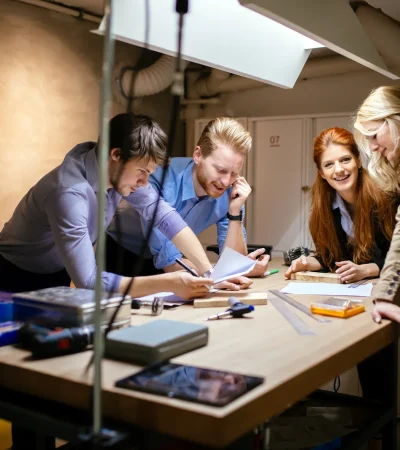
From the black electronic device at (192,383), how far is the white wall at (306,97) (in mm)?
4161

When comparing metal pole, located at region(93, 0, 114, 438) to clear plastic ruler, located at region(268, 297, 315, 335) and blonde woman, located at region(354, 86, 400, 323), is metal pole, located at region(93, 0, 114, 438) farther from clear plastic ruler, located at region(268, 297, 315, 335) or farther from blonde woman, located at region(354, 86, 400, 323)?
blonde woman, located at region(354, 86, 400, 323)

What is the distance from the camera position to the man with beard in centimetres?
239

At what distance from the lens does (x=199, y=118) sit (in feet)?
18.1

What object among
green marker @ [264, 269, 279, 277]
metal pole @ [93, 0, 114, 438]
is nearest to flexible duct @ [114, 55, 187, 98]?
green marker @ [264, 269, 279, 277]

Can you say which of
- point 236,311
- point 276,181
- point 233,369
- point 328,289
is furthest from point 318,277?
point 276,181

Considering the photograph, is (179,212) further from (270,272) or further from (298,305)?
(298,305)

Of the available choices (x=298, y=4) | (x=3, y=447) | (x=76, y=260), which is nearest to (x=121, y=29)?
(x=298, y=4)

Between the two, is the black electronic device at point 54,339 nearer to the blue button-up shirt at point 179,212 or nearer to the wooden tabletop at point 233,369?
the wooden tabletop at point 233,369

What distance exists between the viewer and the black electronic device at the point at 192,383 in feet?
2.93

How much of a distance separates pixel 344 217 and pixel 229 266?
2.62ft

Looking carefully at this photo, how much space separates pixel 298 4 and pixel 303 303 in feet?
2.98

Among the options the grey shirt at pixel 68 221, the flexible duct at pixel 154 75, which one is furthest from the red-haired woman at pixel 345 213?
the flexible duct at pixel 154 75

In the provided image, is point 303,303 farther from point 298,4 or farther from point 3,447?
point 3,447

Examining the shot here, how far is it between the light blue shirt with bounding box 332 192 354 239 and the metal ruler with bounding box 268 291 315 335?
800 mm
